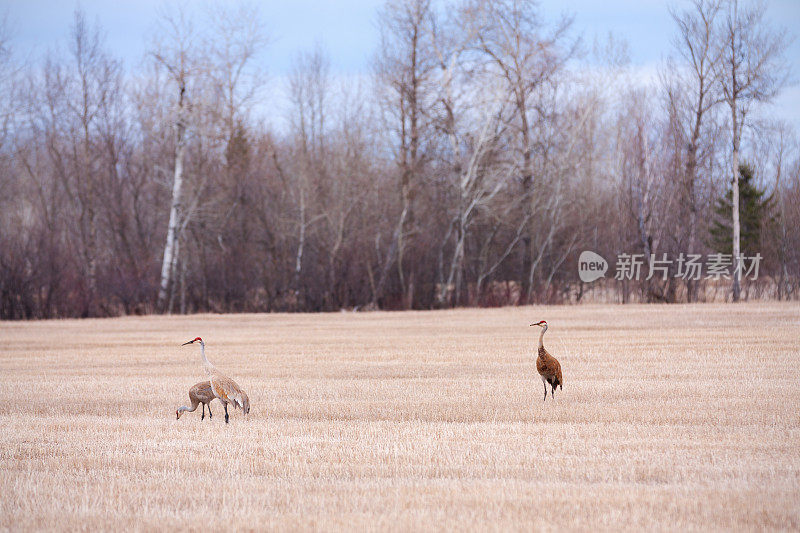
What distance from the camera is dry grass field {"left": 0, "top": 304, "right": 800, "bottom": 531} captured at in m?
6.42

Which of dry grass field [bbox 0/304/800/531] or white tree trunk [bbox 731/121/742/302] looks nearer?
dry grass field [bbox 0/304/800/531]

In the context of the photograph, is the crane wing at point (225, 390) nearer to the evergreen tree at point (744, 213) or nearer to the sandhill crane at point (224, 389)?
the sandhill crane at point (224, 389)

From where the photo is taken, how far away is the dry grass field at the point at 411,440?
642cm

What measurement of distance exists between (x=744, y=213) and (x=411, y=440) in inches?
1895

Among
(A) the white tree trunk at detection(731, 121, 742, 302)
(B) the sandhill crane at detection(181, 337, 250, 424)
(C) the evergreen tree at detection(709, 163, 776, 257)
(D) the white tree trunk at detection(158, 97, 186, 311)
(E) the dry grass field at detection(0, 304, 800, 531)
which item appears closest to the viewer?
(E) the dry grass field at detection(0, 304, 800, 531)

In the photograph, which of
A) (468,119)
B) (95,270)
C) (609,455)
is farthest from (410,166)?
(609,455)

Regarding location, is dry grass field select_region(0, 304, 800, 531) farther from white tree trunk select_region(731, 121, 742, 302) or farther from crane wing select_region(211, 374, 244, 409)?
white tree trunk select_region(731, 121, 742, 302)

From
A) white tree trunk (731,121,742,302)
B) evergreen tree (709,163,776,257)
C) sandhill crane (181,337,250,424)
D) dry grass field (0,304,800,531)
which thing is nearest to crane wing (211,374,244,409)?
sandhill crane (181,337,250,424)

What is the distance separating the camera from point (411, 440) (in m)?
9.12

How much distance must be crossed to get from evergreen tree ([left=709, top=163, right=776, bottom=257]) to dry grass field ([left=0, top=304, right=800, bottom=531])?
30.9m

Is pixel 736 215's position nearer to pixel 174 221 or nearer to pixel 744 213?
pixel 744 213

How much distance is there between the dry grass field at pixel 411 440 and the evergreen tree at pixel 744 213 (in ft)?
101

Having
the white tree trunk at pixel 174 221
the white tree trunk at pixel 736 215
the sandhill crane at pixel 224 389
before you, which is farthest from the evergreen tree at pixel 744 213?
the sandhill crane at pixel 224 389

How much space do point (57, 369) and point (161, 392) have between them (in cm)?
456
